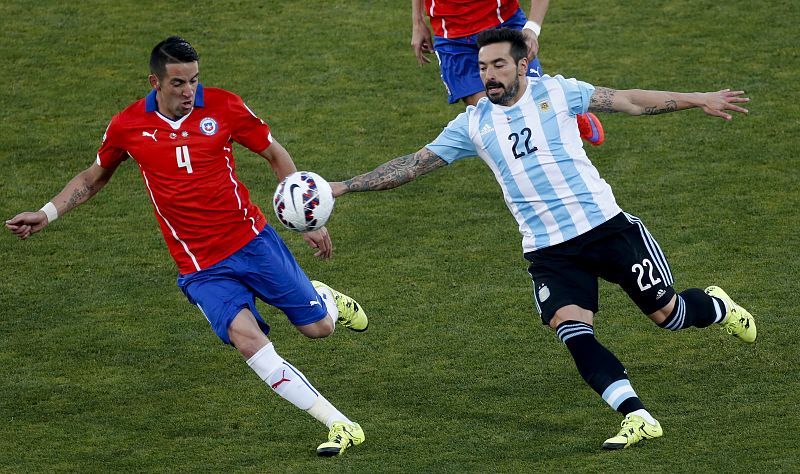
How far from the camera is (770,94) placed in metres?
12.8

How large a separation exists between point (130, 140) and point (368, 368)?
219 centimetres

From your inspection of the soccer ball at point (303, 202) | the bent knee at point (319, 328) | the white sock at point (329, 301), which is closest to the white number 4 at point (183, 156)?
the soccer ball at point (303, 202)

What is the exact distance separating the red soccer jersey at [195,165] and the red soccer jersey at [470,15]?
2606mm

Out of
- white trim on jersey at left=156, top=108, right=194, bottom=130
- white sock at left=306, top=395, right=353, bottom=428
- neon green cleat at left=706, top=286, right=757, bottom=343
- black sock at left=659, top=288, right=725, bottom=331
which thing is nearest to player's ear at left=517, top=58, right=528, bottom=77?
black sock at left=659, top=288, right=725, bottom=331

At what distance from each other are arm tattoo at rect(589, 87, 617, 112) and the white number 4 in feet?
7.59

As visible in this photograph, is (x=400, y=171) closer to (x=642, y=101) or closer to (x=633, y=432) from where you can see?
(x=642, y=101)

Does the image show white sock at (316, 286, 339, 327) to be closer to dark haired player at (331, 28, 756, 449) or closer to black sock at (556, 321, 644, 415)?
dark haired player at (331, 28, 756, 449)

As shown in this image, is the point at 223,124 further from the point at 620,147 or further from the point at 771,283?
the point at 620,147

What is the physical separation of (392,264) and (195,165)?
3.06 meters

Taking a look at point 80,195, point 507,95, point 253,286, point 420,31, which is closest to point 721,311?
point 507,95

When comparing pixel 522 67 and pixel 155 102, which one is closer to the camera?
pixel 522 67

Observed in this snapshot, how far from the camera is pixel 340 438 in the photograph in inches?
284

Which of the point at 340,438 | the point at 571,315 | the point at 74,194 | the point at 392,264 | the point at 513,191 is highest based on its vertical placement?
the point at 74,194

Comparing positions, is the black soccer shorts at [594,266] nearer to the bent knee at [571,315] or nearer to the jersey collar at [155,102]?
the bent knee at [571,315]
